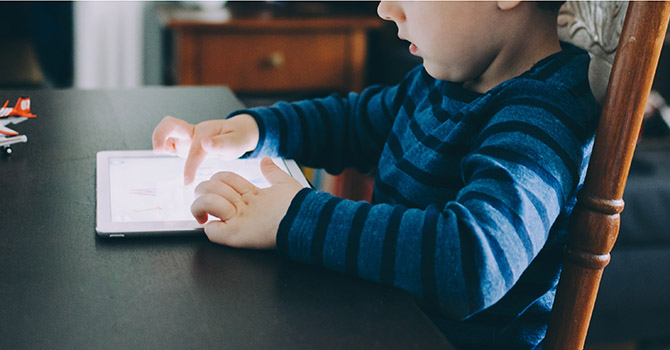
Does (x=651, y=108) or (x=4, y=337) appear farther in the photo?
(x=651, y=108)

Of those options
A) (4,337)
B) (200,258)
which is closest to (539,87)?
(200,258)

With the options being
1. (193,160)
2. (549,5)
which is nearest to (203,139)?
(193,160)

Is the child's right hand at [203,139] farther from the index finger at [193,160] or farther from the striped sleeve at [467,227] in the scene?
the striped sleeve at [467,227]

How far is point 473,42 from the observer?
624mm

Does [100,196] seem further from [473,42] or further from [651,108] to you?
[651,108]

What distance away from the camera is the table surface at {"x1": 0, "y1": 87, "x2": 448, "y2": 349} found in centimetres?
38

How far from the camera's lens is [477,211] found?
477mm

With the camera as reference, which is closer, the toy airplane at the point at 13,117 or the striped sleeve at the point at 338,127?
the toy airplane at the point at 13,117

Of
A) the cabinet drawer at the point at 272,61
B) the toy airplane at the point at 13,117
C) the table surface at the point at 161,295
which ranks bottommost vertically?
the cabinet drawer at the point at 272,61

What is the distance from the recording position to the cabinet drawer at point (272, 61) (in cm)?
223

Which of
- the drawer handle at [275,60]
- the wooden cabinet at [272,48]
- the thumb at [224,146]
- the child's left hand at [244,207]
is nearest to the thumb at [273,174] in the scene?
the child's left hand at [244,207]

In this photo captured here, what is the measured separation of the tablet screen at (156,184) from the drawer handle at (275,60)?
5.16 ft

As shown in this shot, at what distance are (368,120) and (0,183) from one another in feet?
1.44

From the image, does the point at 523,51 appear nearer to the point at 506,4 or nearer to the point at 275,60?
the point at 506,4
